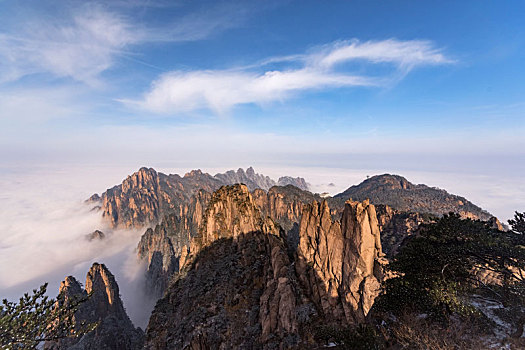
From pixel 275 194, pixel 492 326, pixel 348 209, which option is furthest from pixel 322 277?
pixel 275 194

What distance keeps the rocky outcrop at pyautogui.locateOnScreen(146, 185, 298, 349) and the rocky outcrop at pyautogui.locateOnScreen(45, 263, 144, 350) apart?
23345 millimetres

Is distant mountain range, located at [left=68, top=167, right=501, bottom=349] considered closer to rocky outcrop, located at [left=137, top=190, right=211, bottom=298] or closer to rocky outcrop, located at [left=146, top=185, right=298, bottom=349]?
rocky outcrop, located at [left=146, top=185, right=298, bottom=349]

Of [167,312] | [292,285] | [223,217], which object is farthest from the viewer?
[223,217]

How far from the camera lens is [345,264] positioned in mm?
40000

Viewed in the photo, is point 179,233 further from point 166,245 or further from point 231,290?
point 231,290

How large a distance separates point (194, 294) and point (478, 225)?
5337cm

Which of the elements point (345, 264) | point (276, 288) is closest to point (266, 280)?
point (276, 288)

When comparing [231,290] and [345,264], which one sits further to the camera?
[231,290]

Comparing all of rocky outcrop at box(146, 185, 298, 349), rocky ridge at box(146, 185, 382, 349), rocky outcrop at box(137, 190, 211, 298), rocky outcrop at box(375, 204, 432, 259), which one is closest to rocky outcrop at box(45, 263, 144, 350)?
rocky outcrop at box(146, 185, 298, 349)

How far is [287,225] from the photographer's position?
554 feet

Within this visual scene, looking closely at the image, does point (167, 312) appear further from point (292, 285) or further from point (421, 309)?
point (421, 309)

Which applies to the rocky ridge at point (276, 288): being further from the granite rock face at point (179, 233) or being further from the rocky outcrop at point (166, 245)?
the rocky outcrop at point (166, 245)

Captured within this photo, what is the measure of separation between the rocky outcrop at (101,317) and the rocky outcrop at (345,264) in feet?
179

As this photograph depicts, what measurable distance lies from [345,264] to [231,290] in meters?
24.2
